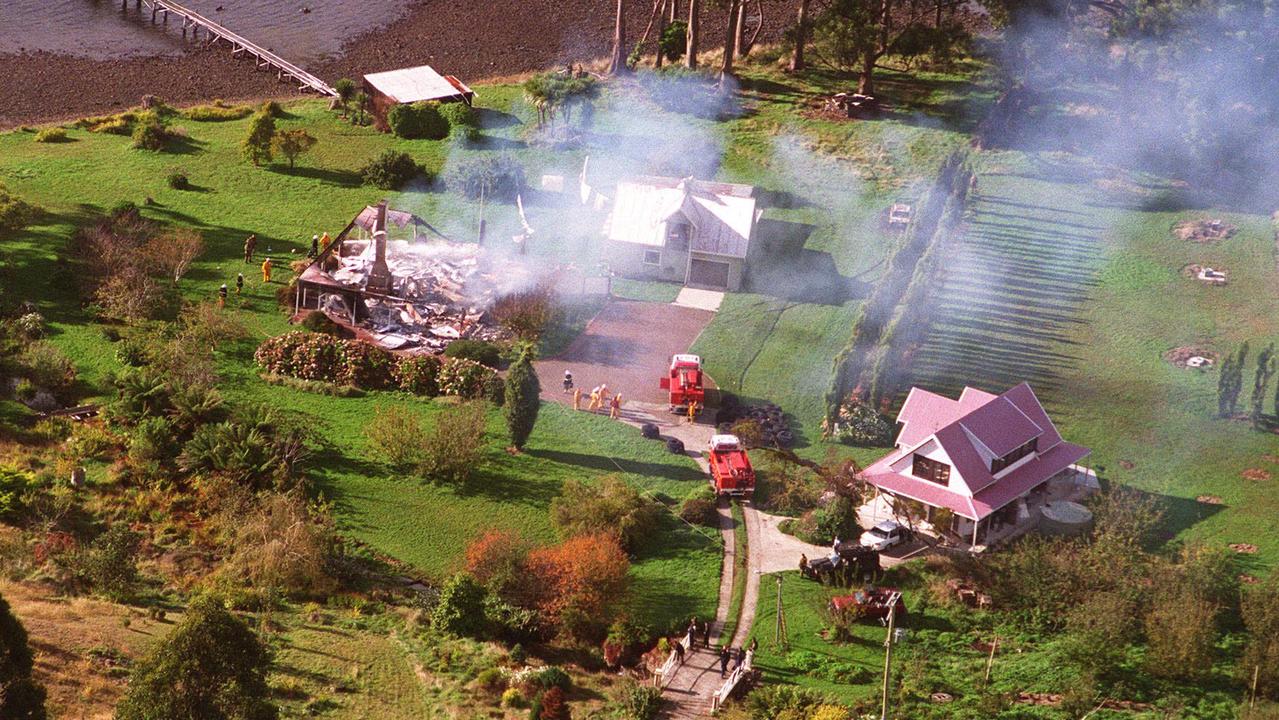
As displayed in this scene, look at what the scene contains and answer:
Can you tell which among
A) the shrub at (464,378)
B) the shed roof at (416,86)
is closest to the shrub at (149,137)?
the shed roof at (416,86)

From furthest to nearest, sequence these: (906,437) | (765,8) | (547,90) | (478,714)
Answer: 1. (765,8)
2. (547,90)
3. (906,437)
4. (478,714)

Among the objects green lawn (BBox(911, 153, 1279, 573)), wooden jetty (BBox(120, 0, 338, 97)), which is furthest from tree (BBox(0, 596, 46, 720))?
wooden jetty (BBox(120, 0, 338, 97))

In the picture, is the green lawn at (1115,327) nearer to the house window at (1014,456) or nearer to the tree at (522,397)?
the house window at (1014,456)

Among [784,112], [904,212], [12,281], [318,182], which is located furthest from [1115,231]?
[12,281]

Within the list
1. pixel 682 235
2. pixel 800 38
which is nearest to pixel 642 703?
pixel 682 235

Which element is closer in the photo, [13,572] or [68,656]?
[68,656]

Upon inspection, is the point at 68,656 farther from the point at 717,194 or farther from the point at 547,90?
the point at 547,90
